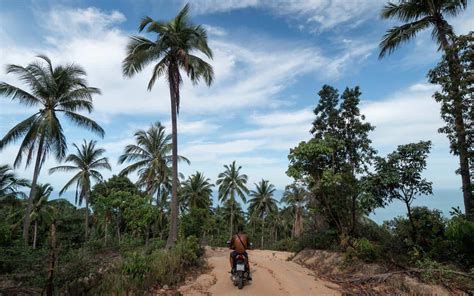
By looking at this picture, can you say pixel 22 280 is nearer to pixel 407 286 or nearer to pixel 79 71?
pixel 407 286

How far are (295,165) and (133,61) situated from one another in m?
9.15

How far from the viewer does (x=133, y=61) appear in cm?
1420

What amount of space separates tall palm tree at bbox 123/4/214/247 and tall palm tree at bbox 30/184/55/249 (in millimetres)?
23975

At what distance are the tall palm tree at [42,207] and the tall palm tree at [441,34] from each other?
33.8 metres

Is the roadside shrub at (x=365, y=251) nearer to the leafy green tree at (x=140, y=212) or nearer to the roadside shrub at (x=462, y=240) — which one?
the roadside shrub at (x=462, y=240)

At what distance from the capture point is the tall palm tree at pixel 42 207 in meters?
30.6

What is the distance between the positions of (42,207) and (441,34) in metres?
36.3

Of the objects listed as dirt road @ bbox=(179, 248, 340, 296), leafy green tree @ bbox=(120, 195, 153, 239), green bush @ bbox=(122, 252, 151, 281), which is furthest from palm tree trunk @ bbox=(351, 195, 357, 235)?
leafy green tree @ bbox=(120, 195, 153, 239)

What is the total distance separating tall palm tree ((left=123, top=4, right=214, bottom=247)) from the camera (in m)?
14.2

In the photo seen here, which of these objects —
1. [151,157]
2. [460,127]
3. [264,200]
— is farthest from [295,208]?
[460,127]

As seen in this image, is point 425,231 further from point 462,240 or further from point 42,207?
point 42,207

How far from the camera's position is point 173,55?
14.9m

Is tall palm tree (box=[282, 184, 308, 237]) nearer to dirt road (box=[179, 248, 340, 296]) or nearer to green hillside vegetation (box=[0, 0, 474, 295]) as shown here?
green hillside vegetation (box=[0, 0, 474, 295])

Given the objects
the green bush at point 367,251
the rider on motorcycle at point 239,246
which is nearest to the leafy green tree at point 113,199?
the rider on motorcycle at point 239,246
